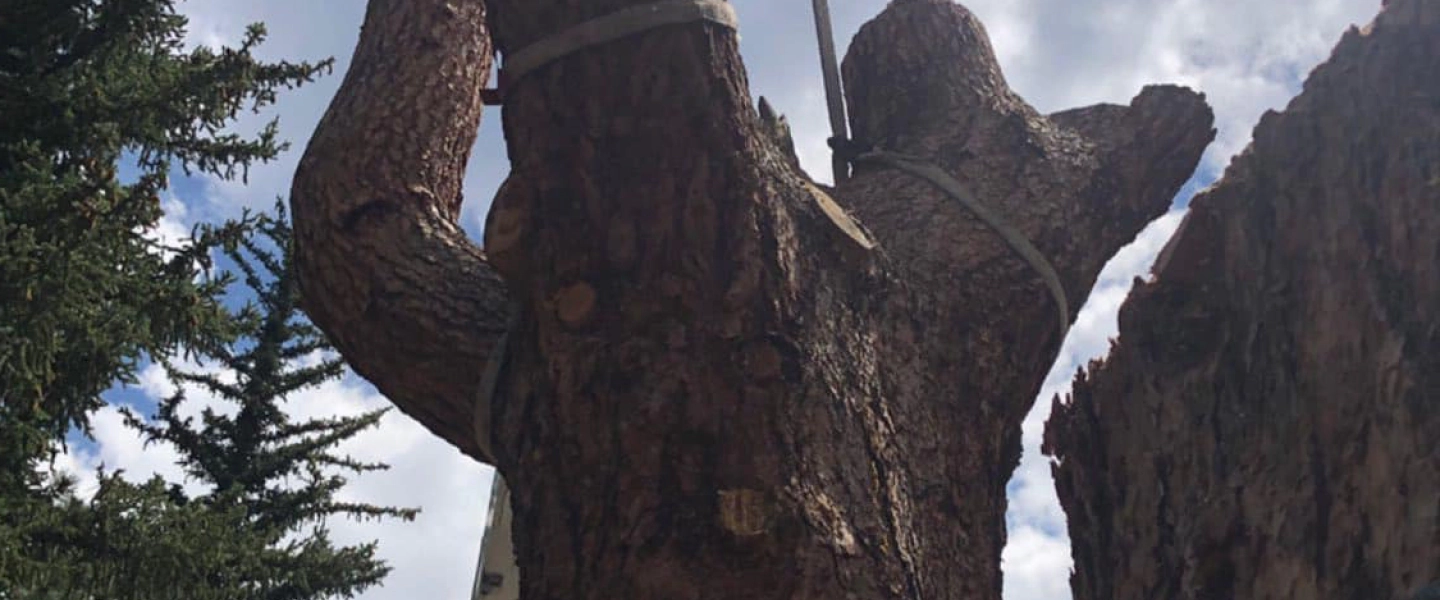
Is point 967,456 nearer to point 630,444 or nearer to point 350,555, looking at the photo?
point 630,444

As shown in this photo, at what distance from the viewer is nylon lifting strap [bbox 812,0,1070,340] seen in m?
2.79

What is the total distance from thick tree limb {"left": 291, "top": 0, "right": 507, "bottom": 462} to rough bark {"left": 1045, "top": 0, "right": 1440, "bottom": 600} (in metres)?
1.09

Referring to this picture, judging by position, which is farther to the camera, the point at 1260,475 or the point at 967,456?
the point at 967,456

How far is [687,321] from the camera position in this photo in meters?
2.26

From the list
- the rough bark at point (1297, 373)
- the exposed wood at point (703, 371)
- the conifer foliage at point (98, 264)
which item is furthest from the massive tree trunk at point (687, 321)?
the conifer foliage at point (98, 264)

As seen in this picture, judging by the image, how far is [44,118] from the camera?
7.75m

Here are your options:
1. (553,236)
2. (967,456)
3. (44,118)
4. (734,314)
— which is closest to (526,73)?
(553,236)

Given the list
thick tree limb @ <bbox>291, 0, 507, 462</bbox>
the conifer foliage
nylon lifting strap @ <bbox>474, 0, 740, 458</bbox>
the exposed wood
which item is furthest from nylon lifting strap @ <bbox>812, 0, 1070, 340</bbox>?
the conifer foliage

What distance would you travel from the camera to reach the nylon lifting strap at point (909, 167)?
9.16 ft

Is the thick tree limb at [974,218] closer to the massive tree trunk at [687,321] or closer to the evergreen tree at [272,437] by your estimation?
the massive tree trunk at [687,321]

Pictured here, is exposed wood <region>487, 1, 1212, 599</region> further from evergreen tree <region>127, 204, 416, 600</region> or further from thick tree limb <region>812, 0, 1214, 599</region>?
evergreen tree <region>127, 204, 416, 600</region>

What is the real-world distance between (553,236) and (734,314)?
0.31 meters

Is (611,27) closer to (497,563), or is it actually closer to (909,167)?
(909,167)

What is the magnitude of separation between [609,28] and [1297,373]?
1107 millimetres
